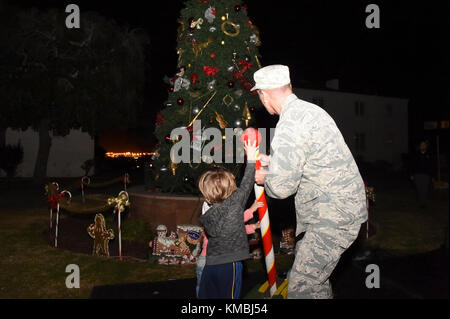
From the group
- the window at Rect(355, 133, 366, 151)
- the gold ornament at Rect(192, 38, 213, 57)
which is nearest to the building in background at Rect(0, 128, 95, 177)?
the gold ornament at Rect(192, 38, 213, 57)

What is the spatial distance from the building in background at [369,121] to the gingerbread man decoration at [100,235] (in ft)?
112

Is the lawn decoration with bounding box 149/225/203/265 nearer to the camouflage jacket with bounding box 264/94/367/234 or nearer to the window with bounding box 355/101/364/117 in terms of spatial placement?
the camouflage jacket with bounding box 264/94/367/234

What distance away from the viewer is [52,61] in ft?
67.8

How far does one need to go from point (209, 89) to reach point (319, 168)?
578 cm

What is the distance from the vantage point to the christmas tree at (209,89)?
8.28 metres

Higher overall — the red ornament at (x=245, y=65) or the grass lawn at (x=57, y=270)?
the red ornament at (x=245, y=65)

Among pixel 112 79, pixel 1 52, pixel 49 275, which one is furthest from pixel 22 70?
pixel 49 275

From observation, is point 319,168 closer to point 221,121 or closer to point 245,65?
point 221,121

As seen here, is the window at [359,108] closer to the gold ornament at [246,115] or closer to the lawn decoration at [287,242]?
the gold ornament at [246,115]

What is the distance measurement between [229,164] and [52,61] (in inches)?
660

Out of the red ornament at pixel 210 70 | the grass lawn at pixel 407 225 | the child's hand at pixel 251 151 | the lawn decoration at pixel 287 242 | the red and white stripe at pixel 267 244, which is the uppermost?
the red ornament at pixel 210 70

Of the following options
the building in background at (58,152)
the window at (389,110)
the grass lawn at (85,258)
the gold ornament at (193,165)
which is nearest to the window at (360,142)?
the window at (389,110)

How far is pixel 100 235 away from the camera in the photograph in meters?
7.03

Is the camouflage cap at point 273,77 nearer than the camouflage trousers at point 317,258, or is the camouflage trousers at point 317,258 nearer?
the camouflage trousers at point 317,258
